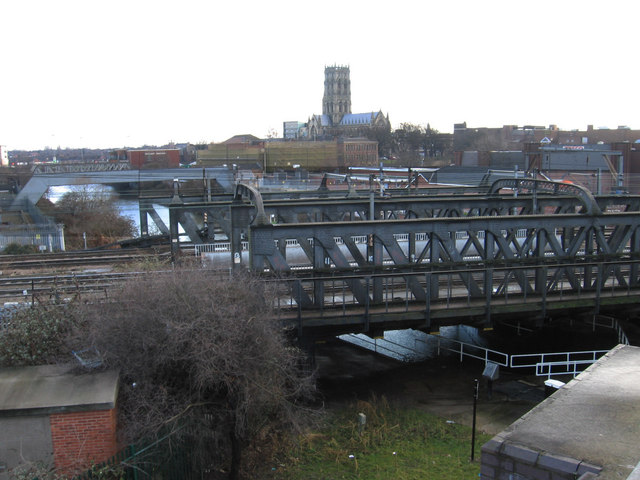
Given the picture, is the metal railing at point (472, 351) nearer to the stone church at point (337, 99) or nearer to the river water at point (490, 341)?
the river water at point (490, 341)

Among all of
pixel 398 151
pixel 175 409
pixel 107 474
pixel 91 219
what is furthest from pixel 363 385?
pixel 398 151

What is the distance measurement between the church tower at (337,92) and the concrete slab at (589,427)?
154414 mm

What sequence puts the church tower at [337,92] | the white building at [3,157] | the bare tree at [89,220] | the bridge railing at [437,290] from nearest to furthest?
1. the bridge railing at [437,290]
2. the bare tree at [89,220]
3. the white building at [3,157]
4. the church tower at [337,92]

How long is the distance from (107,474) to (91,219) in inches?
1287

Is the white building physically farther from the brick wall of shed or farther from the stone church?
the brick wall of shed

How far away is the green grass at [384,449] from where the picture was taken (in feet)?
32.9

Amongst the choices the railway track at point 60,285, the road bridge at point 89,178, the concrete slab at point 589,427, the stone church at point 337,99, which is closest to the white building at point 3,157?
the road bridge at point 89,178

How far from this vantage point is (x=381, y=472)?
1005 centimetres

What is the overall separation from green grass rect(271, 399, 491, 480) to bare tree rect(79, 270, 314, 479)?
→ 128 centimetres

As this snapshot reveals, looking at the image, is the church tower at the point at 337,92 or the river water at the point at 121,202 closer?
the river water at the point at 121,202

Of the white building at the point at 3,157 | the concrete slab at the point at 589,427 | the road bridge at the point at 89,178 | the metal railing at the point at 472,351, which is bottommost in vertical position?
the metal railing at the point at 472,351

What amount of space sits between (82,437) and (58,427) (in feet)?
1.27

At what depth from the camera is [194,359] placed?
851 cm

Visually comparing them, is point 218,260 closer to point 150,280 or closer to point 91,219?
point 150,280
